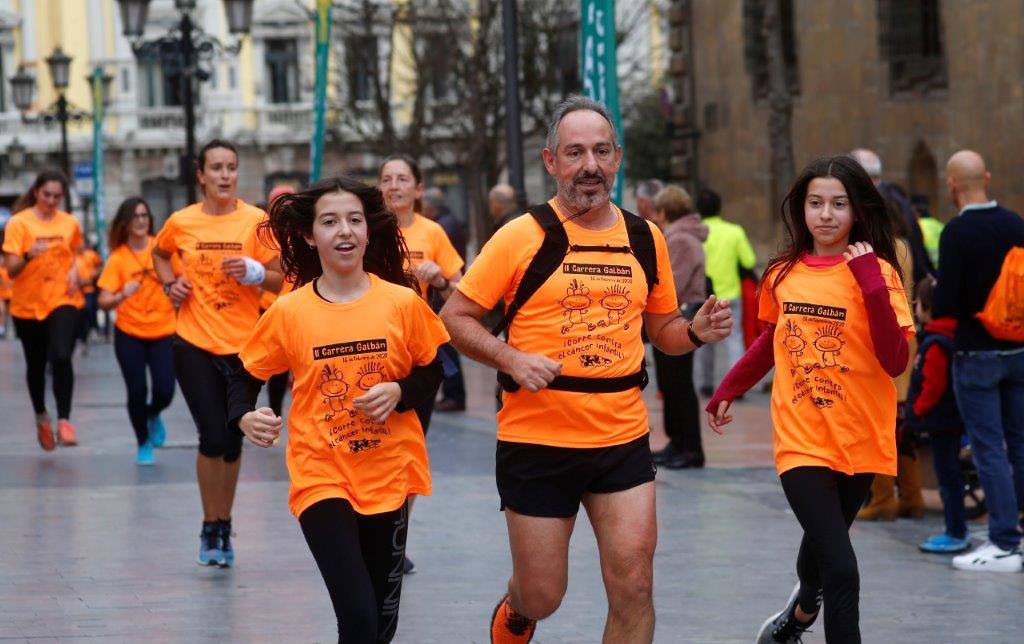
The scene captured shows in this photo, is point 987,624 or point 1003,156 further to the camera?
point 1003,156

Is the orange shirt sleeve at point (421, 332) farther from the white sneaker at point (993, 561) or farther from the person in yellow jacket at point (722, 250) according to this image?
the person in yellow jacket at point (722, 250)

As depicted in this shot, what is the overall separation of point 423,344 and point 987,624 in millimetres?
3066

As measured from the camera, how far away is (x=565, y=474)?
5.70 m

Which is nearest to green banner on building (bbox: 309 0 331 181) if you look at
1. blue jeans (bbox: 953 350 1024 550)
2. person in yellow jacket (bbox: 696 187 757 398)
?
person in yellow jacket (bbox: 696 187 757 398)

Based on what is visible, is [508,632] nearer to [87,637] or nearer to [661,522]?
[87,637]

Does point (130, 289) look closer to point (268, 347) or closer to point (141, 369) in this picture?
point (141, 369)

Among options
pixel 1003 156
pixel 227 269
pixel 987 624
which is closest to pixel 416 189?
pixel 227 269

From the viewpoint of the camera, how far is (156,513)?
10.6m

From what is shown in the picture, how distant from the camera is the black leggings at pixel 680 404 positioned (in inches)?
488

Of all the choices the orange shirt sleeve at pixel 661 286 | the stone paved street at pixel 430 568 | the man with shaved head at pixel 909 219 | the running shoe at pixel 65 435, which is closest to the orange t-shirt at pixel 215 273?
the stone paved street at pixel 430 568

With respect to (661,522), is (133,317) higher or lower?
higher

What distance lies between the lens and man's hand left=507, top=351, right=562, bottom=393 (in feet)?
18.0

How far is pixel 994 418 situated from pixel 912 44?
1425cm

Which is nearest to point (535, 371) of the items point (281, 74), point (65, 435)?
point (65, 435)
